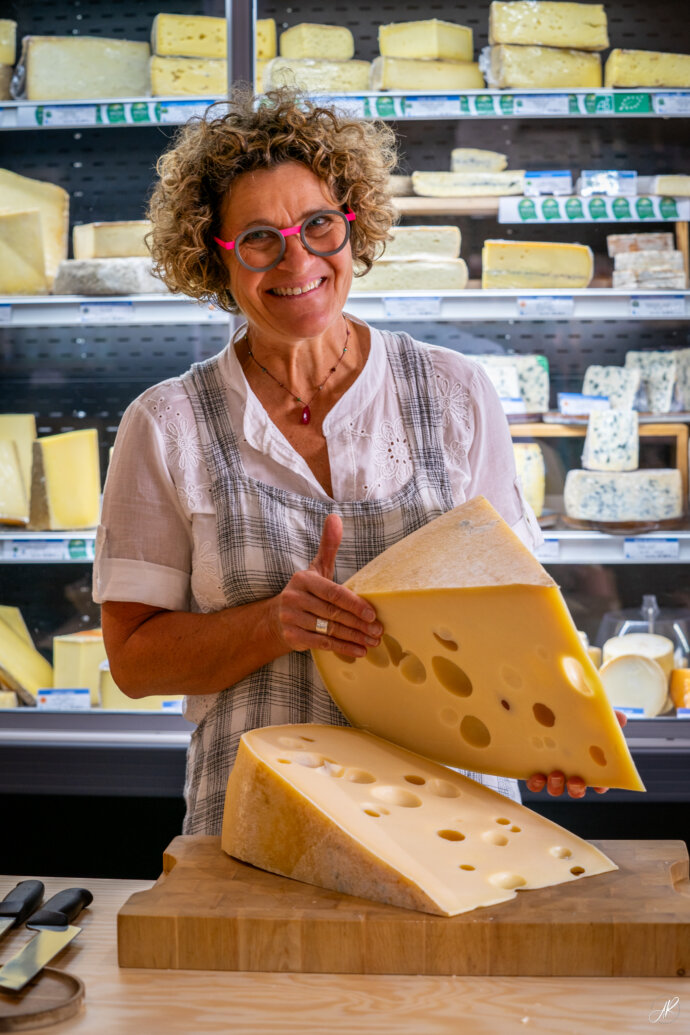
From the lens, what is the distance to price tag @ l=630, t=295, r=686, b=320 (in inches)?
97.3

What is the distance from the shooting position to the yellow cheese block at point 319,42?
262 centimetres

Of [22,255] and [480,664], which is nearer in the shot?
[480,664]

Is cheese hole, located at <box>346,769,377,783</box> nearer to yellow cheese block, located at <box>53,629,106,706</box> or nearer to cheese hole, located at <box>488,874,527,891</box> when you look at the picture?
cheese hole, located at <box>488,874,527,891</box>

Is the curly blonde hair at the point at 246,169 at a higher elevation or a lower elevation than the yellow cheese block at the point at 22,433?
higher

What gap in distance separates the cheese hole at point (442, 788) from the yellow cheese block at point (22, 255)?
6.81ft

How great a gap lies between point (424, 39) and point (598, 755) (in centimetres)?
215

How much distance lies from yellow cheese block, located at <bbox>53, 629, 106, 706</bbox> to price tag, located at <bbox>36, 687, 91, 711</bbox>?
0.13 feet

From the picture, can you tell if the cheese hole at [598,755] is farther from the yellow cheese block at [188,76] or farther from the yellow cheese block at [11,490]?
the yellow cheese block at [188,76]

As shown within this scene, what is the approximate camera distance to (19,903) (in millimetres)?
960

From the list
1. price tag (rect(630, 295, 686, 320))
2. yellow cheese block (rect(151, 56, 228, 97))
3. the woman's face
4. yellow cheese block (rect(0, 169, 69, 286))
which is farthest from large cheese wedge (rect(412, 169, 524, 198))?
the woman's face

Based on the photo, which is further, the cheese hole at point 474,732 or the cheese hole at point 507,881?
the cheese hole at point 474,732

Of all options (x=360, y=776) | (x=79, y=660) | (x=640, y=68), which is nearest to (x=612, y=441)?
(x=640, y=68)

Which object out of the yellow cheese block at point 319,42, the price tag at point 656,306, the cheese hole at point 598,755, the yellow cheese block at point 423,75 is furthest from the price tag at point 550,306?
the cheese hole at point 598,755

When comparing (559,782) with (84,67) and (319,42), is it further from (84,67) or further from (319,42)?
(84,67)
